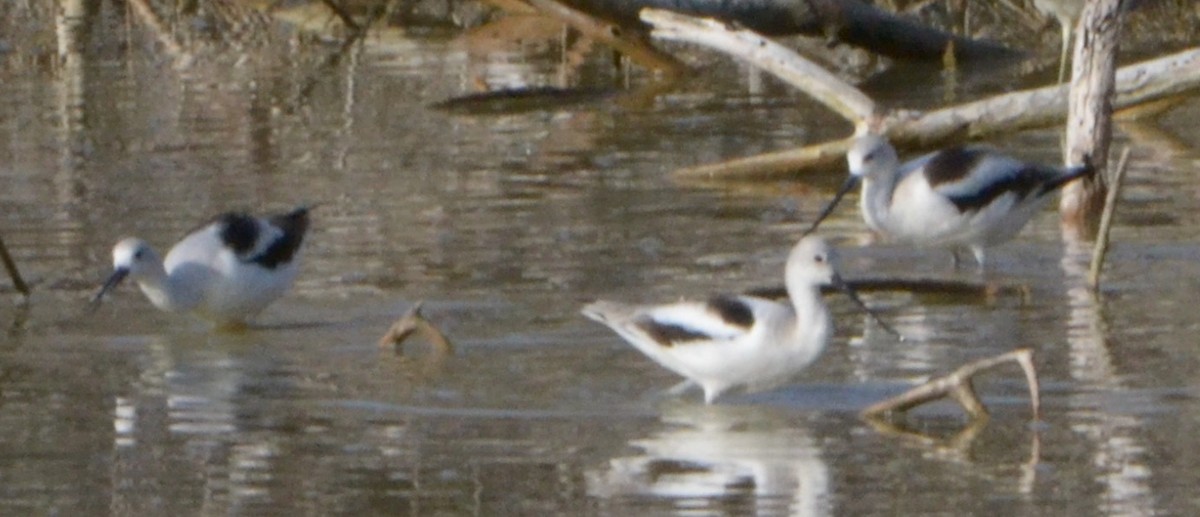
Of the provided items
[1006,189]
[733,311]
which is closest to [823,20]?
[1006,189]

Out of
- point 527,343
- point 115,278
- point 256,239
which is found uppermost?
point 256,239

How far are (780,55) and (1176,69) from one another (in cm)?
192

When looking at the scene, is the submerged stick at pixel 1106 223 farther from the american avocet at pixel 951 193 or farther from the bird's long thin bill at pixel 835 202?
the bird's long thin bill at pixel 835 202

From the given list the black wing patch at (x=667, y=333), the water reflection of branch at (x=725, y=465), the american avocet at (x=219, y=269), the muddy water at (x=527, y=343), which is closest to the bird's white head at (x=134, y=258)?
the american avocet at (x=219, y=269)

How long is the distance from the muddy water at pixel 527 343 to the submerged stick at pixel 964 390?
9 cm

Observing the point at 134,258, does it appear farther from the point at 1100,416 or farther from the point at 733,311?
the point at 1100,416

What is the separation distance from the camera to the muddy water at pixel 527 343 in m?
6.78

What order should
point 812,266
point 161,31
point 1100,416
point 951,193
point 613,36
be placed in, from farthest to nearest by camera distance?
point 161,31
point 613,36
point 951,193
point 812,266
point 1100,416

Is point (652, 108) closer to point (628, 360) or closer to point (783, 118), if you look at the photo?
point (783, 118)

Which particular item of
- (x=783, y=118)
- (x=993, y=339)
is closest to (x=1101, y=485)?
(x=993, y=339)

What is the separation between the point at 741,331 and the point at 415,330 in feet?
4.52

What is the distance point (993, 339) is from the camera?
8.84 meters

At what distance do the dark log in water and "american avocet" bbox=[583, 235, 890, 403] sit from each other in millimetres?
8306

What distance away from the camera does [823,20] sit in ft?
56.4
